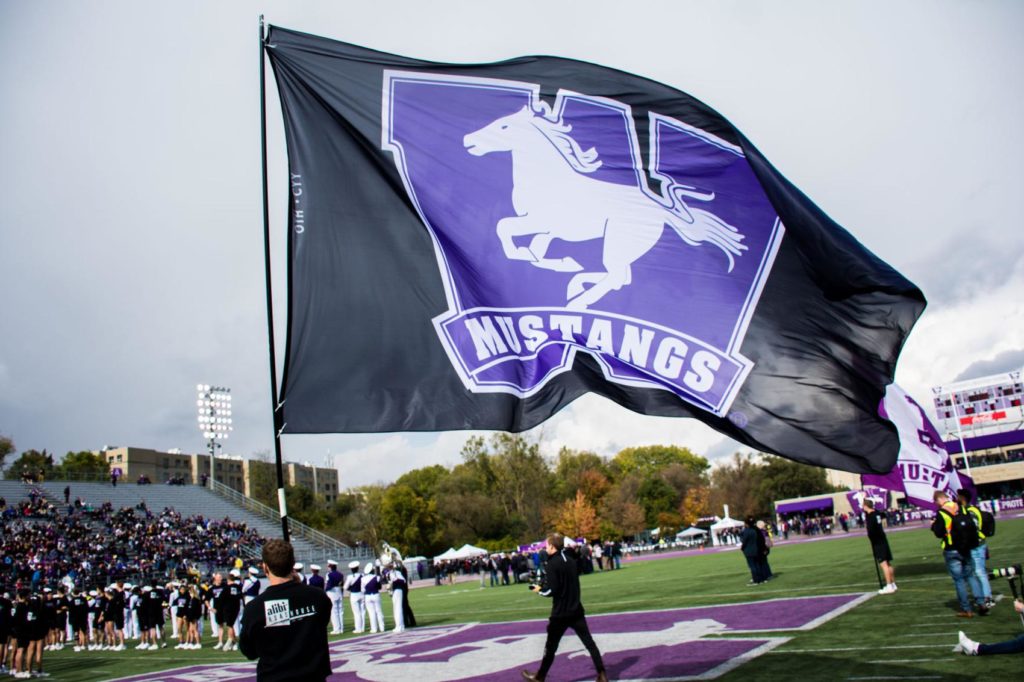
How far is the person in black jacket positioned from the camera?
4637mm

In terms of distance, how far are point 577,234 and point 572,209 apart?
228mm

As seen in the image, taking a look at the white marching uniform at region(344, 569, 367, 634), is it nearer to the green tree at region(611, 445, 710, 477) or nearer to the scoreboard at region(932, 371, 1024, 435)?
the scoreboard at region(932, 371, 1024, 435)

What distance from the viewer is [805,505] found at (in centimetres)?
8194

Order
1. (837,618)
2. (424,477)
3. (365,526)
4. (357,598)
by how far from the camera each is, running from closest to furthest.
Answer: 1. (837,618)
2. (357,598)
3. (365,526)
4. (424,477)

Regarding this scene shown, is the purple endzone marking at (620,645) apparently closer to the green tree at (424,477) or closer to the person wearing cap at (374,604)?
the person wearing cap at (374,604)

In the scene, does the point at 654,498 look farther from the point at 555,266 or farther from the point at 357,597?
the point at 555,266

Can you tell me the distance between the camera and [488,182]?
6609 mm

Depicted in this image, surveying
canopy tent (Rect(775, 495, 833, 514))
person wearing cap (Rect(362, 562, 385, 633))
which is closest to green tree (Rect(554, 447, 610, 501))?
canopy tent (Rect(775, 495, 833, 514))

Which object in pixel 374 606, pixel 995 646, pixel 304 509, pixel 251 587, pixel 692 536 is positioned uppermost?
pixel 304 509

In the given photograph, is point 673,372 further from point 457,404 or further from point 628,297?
point 457,404

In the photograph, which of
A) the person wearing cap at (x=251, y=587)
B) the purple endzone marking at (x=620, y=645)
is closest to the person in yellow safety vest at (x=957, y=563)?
the purple endzone marking at (x=620, y=645)

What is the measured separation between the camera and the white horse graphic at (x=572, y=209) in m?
6.51

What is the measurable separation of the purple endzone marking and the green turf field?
1.89 feet

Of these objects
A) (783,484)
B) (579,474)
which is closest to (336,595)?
(579,474)
